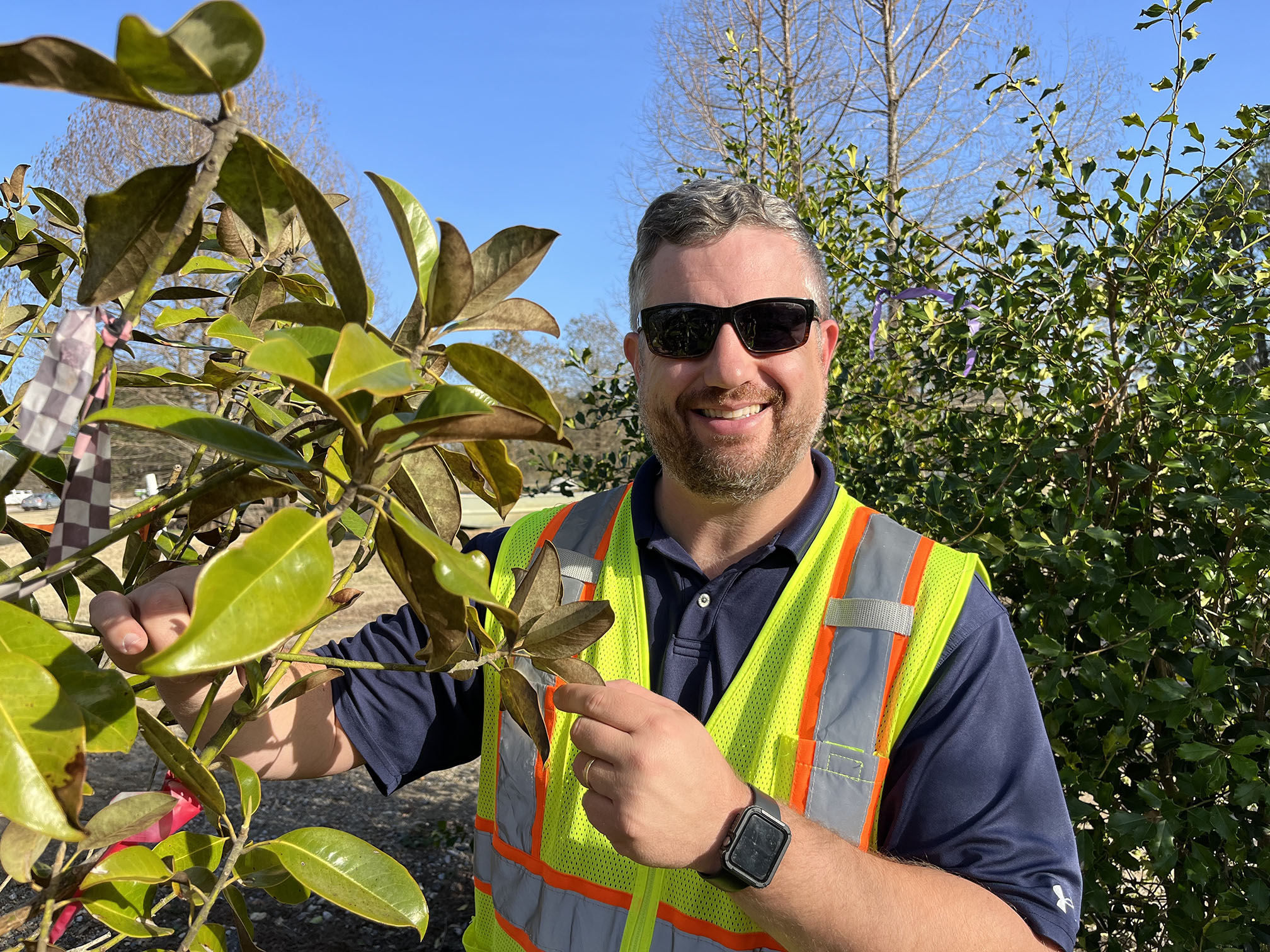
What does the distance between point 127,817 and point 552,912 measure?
42.3 inches

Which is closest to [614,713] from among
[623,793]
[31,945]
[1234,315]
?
[623,793]

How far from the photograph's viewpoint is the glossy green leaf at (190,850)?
90cm

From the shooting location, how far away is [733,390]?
6.30 feet

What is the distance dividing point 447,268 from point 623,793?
70 centimetres

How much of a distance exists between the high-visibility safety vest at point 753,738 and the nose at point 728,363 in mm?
363

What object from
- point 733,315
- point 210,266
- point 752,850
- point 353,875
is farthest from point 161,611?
point 733,315

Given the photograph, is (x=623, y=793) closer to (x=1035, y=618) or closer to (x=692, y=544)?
(x=692, y=544)

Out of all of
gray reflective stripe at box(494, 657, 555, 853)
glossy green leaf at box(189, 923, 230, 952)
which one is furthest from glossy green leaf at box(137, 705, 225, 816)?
gray reflective stripe at box(494, 657, 555, 853)

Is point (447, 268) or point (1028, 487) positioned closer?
point (447, 268)

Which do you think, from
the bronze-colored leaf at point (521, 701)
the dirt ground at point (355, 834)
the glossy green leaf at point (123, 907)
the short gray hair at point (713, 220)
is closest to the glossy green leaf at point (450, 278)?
the bronze-colored leaf at point (521, 701)

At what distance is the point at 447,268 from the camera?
0.71 m

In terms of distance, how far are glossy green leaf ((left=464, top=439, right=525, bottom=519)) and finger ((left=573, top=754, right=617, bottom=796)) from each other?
42cm

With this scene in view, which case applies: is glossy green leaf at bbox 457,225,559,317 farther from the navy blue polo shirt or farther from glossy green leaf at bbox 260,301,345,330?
the navy blue polo shirt

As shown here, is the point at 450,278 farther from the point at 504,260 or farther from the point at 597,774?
the point at 597,774
